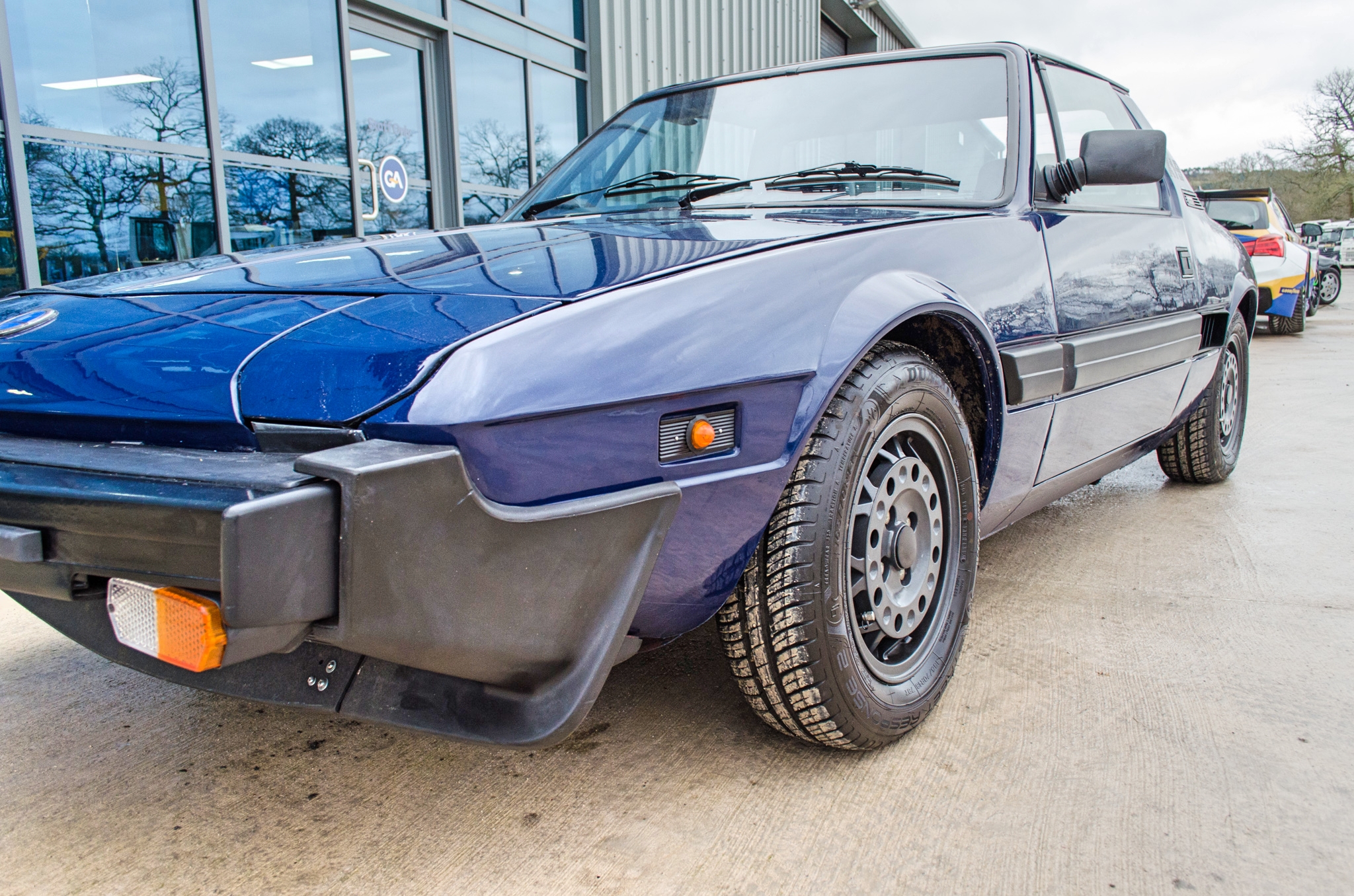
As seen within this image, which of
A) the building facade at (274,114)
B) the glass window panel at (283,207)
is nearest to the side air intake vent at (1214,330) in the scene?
the building facade at (274,114)

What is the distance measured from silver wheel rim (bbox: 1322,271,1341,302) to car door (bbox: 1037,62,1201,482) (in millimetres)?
14915

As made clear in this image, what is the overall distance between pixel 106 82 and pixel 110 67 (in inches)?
3.2

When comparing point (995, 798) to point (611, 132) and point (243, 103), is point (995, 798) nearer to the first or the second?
point (611, 132)

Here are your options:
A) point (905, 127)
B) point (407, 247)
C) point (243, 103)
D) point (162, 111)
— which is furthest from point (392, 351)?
point (243, 103)

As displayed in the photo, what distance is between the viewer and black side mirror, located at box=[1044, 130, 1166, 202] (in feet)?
7.68

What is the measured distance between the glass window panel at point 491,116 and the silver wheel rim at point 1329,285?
13646mm

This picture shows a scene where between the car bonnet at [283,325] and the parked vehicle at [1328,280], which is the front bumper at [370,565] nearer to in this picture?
the car bonnet at [283,325]

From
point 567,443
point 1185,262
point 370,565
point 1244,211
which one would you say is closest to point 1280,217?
point 1244,211

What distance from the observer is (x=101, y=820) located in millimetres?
1593

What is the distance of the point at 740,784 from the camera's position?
65.3 inches

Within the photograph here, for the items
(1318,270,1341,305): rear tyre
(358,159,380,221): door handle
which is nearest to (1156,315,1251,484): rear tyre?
(358,159,380,221): door handle

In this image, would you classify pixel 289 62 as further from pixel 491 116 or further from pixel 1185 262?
pixel 1185 262

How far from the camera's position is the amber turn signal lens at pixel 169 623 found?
113cm

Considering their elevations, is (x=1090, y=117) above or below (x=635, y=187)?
above
